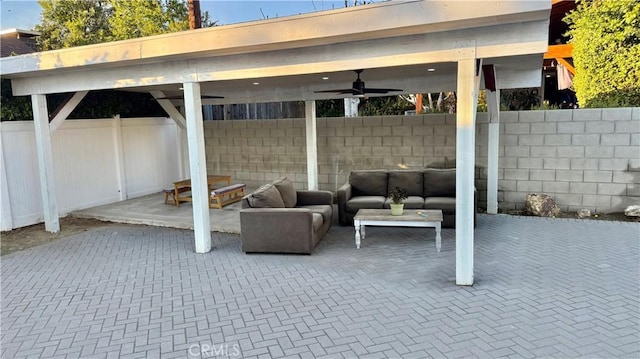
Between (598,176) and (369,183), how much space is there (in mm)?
3837

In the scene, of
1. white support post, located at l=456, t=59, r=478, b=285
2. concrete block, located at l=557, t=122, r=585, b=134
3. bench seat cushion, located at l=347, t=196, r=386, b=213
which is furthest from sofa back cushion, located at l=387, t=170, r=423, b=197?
white support post, located at l=456, t=59, r=478, b=285

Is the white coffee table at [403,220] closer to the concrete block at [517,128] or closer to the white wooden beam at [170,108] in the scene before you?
the concrete block at [517,128]

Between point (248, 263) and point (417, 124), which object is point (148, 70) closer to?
point (248, 263)

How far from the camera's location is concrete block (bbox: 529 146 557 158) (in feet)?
23.1

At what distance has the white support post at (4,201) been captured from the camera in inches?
266

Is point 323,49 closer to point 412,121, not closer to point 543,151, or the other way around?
point 412,121

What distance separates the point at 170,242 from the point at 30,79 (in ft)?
11.7

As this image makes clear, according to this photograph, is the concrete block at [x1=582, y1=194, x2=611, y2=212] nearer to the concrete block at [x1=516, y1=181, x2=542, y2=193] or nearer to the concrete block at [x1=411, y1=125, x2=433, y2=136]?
the concrete block at [x1=516, y1=181, x2=542, y2=193]

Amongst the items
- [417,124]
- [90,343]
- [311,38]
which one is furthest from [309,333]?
[417,124]

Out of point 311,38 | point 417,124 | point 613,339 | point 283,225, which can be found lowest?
point 613,339

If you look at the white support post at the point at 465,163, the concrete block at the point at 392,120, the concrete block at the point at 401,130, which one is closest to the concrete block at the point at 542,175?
the concrete block at the point at 401,130

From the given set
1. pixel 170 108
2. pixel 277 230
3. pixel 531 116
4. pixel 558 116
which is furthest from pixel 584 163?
pixel 170 108

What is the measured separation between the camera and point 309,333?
3.30 m

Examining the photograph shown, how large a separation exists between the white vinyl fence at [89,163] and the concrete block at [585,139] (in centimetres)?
885
